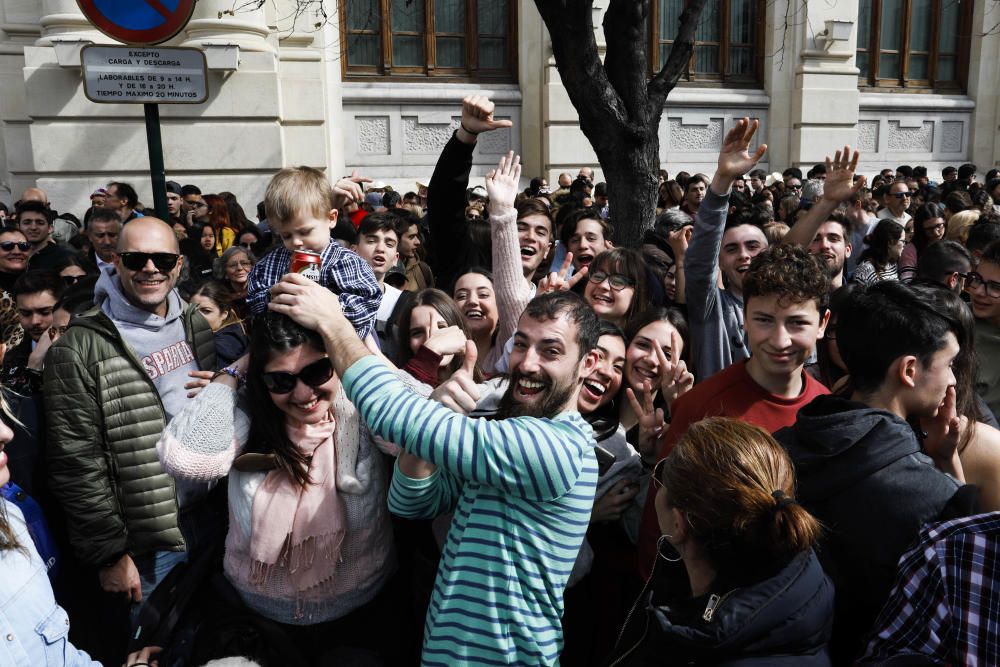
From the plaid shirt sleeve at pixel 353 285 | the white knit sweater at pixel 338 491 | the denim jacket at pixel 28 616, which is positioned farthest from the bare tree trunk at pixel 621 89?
the denim jacket at pixel 28 616

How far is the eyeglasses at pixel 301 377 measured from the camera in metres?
2.25

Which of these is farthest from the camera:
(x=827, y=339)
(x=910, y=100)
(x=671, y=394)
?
(x=910, y=100)

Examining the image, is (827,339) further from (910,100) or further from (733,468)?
(910,100)

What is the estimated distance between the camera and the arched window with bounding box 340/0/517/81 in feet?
43.4

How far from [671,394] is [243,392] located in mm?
1604

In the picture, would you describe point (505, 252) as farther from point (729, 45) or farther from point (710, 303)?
point (729, 45)

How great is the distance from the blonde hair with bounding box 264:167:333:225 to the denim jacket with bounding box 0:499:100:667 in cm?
143

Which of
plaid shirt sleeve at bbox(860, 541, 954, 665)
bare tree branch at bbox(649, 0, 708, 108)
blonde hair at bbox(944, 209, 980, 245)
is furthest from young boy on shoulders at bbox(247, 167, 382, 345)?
blonde hair at bbox(944, 209, 980, 245)

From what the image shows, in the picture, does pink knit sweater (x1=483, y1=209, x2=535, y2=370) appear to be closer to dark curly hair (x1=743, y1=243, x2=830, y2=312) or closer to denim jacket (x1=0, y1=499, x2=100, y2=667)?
dark curly hair (x1=743, y1=243, x2=830, y2=312)

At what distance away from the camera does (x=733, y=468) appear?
1796 mm

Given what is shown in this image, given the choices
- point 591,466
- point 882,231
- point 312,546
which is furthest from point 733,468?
point 882,231

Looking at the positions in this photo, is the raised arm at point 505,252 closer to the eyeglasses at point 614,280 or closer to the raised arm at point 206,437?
the eyeglasses at point 614,280

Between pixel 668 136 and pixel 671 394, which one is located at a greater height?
pixel 668 136

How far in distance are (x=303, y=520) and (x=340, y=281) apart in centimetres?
106
